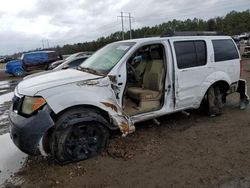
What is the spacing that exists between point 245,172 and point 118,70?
8.16 feet

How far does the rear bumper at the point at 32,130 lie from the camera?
3922 millimetres

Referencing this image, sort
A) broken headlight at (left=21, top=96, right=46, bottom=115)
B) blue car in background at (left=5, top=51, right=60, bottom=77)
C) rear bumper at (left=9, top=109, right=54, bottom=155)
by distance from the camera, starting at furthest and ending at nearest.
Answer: blue car in background at (left=5, top=51, right=60, bottom=77) → broken headlight at (left=21, top=96, right=46, bottom=115) → rear bumper at (left=9, top=109, right=54, bottom=155)

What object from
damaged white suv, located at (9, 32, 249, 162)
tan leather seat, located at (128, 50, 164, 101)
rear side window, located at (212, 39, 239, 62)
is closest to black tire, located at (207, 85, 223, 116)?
damaged white suv, located at (9, 32, 249, 162)

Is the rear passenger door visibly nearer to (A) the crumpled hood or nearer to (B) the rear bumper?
(A) the crumpled hood

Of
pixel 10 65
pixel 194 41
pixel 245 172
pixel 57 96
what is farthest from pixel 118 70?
pixel 10 65

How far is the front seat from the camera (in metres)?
5.35

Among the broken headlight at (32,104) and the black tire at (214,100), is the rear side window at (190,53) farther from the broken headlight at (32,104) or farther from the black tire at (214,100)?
the broken headlight at (32,104)

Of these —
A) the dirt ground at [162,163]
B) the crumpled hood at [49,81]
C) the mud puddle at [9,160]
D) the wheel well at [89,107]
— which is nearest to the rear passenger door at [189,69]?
the dirt ground at [162,163]

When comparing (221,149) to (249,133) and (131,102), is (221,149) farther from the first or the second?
(131,102)

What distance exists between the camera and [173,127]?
19.0ft

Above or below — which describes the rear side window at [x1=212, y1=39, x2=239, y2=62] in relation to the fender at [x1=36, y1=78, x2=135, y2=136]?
above

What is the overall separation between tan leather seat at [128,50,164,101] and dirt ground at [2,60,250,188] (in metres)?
0.75

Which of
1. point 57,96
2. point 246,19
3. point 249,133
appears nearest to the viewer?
point 57,96

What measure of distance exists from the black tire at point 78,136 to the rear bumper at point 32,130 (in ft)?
0.63
